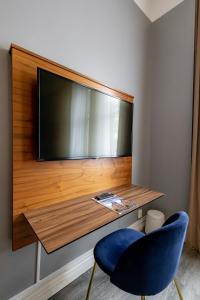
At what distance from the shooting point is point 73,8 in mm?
1362

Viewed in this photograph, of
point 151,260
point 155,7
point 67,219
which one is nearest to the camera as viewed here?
point 151,260

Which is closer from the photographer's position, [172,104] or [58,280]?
[58,280]

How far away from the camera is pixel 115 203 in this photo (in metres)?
1.32

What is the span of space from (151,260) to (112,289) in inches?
35.0

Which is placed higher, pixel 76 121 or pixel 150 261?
pixel 76 121

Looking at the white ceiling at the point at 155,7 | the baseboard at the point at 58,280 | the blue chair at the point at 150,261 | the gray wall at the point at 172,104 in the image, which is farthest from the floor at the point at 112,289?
the white ceiling at the point at 155,7

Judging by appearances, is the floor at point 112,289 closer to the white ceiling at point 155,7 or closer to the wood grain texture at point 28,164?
the wood grain texture at point 28,164

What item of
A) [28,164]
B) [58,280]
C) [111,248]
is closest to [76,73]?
[28,164]

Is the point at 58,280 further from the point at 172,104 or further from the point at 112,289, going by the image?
the point at 172,104

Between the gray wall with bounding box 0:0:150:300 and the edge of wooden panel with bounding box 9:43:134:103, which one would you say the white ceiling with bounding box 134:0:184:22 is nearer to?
the gray wall with bounding box 0:0:150:300

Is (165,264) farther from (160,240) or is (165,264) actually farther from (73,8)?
(73,8)

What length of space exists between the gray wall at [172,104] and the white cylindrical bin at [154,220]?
160 mm

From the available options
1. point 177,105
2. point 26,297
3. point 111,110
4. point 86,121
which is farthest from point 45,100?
point 177,105

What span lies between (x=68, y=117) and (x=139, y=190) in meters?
1.02
